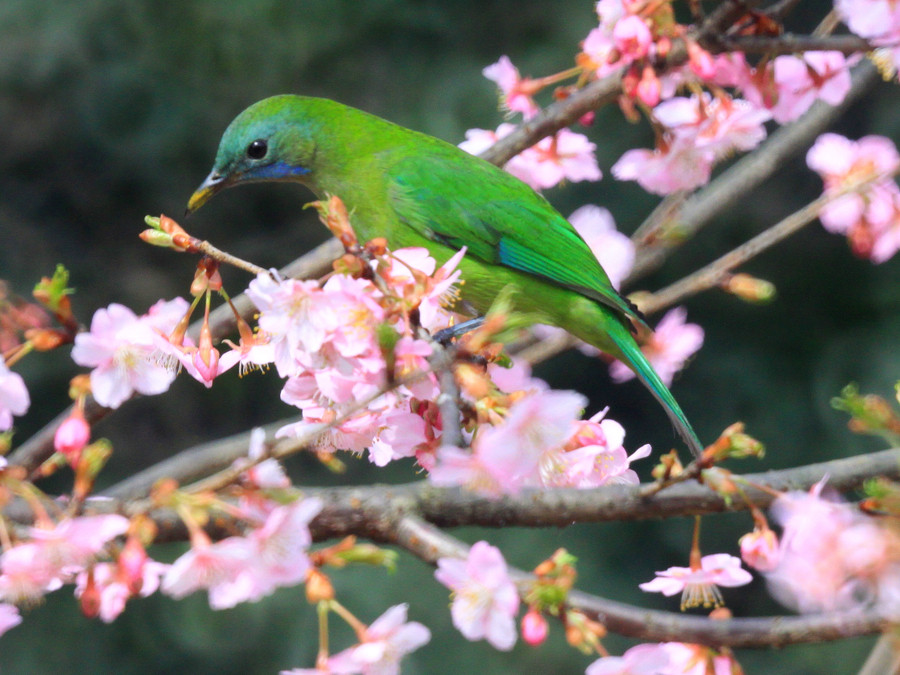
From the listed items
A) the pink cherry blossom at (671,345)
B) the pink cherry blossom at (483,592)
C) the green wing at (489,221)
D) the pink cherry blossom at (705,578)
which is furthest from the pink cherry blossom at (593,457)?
the pink cherry blossom at (671,345)

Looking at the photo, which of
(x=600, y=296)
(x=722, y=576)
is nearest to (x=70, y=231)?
(x=600, y=296)

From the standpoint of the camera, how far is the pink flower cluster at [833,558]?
74cm

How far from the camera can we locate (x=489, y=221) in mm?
1947

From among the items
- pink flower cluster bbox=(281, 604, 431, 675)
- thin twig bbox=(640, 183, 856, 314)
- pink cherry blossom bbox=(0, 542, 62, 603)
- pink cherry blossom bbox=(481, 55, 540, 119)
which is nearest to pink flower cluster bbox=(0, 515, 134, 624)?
pink cherry blossom bbox=(0, 542, 62, 603)

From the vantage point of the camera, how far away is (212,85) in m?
3.55

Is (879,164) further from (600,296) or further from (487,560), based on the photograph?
(487,560)

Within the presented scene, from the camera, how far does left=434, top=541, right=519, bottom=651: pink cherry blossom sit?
0.85 m

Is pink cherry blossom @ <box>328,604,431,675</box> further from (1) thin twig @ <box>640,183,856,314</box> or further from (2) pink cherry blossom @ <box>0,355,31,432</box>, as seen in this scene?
(1) thin twig @ <box>640,183,856,314</box>

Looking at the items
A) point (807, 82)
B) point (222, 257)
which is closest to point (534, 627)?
point (222, 257)

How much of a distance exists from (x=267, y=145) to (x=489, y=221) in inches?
19.3

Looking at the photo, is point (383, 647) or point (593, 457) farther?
point (593, 457)

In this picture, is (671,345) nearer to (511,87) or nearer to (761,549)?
(511,87)

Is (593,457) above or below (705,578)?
above

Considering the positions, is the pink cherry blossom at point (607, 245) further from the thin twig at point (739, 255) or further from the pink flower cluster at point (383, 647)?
the pink flower cluster at point (383, 647)
